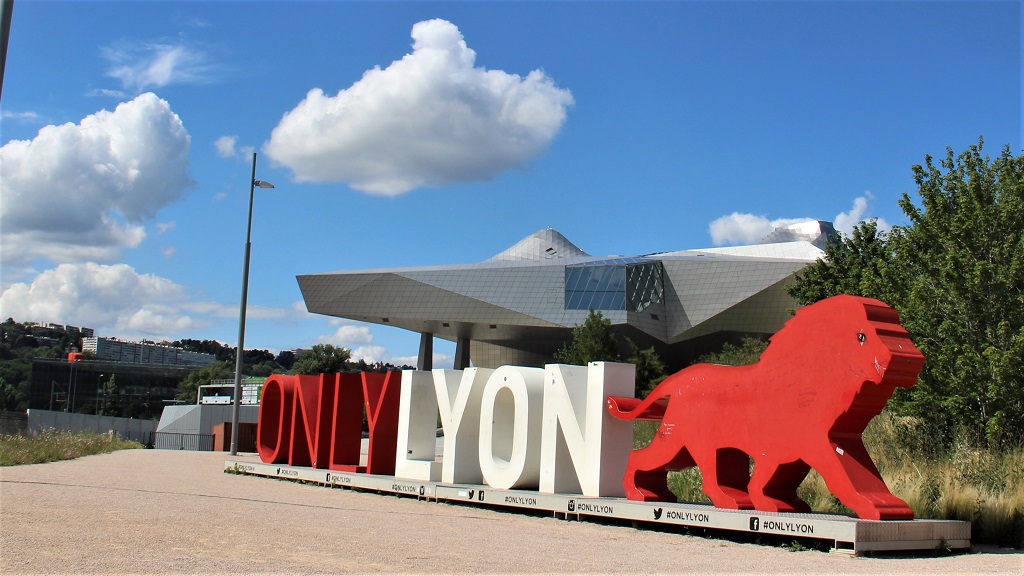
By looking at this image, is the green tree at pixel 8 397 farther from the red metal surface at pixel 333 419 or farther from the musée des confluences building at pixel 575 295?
the red metal surface at pixel 333 419

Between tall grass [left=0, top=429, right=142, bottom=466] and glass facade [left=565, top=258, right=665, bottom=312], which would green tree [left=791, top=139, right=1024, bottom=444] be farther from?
glass facade [left=565, top=258, right=665, bottom=312]

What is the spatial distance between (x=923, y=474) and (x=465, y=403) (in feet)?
25.0

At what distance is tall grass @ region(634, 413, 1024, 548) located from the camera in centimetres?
1193

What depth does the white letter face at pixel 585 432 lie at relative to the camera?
1373 cm

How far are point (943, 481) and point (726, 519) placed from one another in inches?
173

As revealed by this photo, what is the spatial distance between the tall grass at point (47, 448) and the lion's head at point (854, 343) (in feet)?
55.5

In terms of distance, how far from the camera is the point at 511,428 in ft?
53.1

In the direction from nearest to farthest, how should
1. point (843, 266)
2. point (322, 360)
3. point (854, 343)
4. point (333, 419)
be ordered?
1. point (854, 343)
2. point (333, 419)
3. point (843, 266)
4. point (322, 360)

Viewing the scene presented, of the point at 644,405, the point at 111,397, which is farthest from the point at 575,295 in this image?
the point at 111,397

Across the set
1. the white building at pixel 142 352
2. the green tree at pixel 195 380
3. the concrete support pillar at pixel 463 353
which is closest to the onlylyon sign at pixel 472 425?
the concrete support pillar at pixel 463 353

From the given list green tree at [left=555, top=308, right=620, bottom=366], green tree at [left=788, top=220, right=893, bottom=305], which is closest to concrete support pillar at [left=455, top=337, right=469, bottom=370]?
green tree at [left=555, top=308, right=620, bottom=366]

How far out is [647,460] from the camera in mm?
13180

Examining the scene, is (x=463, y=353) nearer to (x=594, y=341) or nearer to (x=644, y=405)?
(x=594, y=341)

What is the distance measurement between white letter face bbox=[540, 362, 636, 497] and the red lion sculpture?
1.41 ft
